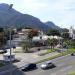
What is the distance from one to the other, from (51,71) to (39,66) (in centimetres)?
669

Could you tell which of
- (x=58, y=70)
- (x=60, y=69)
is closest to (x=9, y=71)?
(x=58, y=70)

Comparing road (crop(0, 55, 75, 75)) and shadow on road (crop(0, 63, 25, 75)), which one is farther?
shadow on road (crop(0, 63, 25, 75))

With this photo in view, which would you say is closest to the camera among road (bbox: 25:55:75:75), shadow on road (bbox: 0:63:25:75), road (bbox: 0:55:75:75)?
road (bbox: 25:55:75:75)

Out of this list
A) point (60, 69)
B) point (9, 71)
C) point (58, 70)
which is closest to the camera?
point (9, 71)

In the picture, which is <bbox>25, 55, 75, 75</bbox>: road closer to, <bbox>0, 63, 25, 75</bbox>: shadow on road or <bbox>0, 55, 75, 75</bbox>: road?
<bbox>0, 55, 75, 75</bbox>: road

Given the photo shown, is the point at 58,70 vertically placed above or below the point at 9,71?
below

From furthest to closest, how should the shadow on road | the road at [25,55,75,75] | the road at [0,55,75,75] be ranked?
the shadow on road → the road at [0,55,75,75] → the road at [25,55,75,75]

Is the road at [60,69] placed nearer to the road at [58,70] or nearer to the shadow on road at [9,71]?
the road at [58,70]

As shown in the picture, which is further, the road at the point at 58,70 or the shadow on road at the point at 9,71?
the shadow on road at the point at 9,71

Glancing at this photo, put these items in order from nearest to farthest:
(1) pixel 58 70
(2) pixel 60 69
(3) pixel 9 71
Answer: (3) pixel 9 71, (1) pixel 58 70, (2) pixel 60 69

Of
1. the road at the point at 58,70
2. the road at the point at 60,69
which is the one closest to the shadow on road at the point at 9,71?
the road at the point at 58,70

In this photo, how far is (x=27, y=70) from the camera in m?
58.5

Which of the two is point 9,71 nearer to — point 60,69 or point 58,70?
point 58,70

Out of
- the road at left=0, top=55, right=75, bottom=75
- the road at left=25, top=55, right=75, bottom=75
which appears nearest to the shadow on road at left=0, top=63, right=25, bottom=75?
the road at left=0, top=55, right=75, bottom=75
